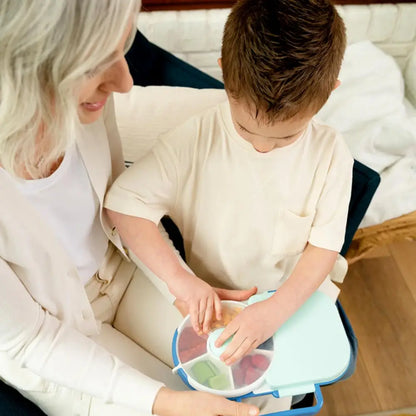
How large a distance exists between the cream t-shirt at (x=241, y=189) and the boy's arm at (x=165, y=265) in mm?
27

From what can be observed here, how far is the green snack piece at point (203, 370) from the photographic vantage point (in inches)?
29.7

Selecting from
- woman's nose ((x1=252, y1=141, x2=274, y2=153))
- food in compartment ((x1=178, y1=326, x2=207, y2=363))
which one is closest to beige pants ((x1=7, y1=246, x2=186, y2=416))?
food in compartment ((x1=178, y1=326, x2=207, y2=363))

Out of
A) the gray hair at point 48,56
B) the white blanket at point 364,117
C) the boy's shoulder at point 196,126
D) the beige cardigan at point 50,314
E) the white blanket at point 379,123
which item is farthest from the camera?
the white blanket at point 379,123

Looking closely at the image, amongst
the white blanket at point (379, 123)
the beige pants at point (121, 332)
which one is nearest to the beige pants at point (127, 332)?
the beige pants at point (121, 332)

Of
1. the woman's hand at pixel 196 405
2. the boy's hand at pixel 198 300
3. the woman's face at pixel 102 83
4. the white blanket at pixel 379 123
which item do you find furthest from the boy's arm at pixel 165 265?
the white blanket at pixel 379 123

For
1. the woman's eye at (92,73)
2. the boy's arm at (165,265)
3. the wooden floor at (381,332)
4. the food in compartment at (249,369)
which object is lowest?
the wooden floor at (381,332)

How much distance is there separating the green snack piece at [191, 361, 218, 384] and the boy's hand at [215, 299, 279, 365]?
0.03 meters

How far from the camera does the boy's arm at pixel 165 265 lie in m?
0.79

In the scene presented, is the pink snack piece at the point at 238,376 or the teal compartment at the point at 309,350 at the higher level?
the teal compartment at the point at 309,350

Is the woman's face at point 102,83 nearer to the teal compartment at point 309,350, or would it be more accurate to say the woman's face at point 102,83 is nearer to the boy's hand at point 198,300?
the boy's hand at point 198,300

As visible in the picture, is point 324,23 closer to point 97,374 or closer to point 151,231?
point 151,231

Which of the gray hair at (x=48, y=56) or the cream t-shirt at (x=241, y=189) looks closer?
the gray hair at (x=48, y=56)

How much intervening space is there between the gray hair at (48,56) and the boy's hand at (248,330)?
41 cm

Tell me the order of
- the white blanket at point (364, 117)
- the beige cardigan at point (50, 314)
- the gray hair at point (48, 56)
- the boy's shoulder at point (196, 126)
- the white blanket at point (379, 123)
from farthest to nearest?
the white blanket at point (379, 123), the white blanket at point (364, 117), the boy's shoulder at point (196, 126), the beige cardigan at point (50, 314), the gray hair at point (48, 56)
